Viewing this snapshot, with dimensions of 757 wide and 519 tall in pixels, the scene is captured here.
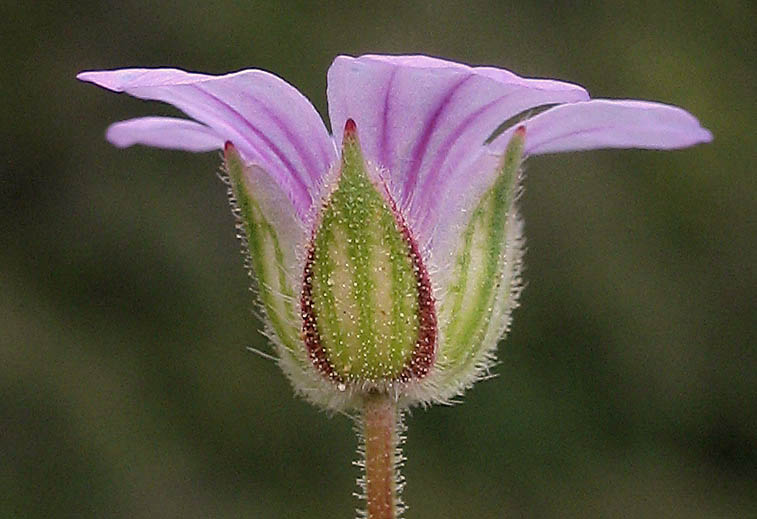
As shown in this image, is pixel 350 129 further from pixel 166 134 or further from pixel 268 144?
pixel 166 134

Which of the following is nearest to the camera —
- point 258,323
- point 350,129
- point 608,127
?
point 350,129

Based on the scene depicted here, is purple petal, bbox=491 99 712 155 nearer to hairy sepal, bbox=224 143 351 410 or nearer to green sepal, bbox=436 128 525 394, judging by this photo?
green sepal, bbox=436 128 525 394

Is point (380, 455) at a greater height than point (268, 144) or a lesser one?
lesser

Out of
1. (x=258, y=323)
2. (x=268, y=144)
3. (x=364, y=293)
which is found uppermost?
(x=268, y=144)

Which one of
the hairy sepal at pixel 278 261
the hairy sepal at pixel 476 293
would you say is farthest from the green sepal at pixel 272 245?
the hairy sepal at pixel 476 293

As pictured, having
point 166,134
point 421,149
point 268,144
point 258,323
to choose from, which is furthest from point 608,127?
point 258,323

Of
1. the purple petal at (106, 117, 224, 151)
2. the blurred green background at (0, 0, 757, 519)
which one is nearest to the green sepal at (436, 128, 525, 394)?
the purple petal at (106, 117, 224, 151)

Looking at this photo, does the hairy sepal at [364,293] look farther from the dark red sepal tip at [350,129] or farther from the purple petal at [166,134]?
the purple petal at [166,134]
